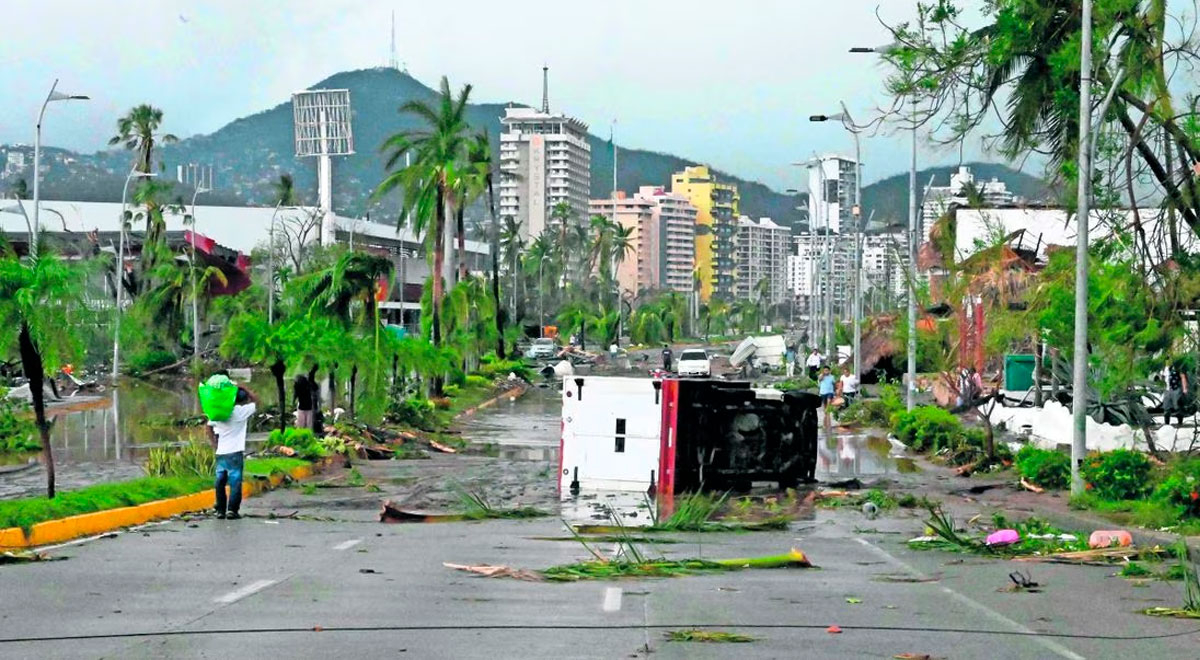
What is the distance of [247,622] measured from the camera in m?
11.6

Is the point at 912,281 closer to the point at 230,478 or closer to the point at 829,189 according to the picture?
the point at 230,478

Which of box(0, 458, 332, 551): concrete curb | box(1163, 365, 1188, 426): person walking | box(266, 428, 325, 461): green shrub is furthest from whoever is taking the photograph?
box(1163, 365, 1188, 426): person walking

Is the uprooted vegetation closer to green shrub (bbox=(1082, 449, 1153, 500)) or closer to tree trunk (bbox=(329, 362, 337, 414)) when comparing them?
green shrub (bbox=(1082, 449, 1153, 500))

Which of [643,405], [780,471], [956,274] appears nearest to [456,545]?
[643,405]

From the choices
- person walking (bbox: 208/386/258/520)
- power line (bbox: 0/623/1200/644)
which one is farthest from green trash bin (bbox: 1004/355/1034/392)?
power line (bbox: 0/623/1200/644)

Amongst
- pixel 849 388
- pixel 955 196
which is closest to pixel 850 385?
pixel 849 388

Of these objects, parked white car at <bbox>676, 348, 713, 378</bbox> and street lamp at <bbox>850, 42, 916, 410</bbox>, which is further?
parked white car at <bbox>676, 348, 713, 378</bbox>

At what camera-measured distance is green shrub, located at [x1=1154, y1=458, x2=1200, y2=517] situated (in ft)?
63.0

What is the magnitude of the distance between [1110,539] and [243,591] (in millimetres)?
9343

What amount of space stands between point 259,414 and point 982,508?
22379 mm

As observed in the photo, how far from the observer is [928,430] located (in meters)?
37.4

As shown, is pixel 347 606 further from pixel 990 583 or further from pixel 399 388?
pixel 399 388

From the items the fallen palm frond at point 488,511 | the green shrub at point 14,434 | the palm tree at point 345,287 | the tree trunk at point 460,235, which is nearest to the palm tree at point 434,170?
the tree trunk at point 460,235

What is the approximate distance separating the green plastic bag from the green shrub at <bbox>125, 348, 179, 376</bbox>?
6038 centimetres
